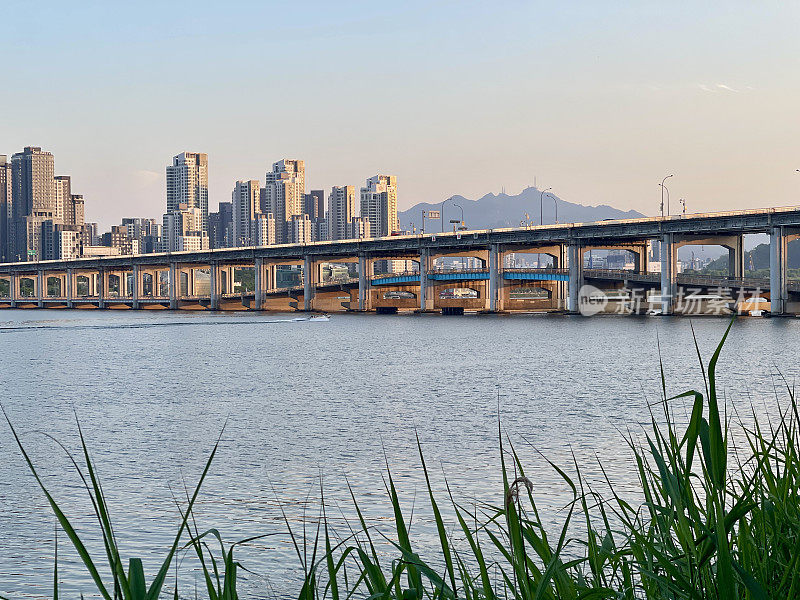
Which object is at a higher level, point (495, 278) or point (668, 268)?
point (668, 268)

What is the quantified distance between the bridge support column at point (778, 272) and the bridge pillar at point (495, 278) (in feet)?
130

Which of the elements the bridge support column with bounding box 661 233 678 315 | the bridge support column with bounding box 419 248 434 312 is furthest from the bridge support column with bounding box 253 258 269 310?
the bridge support column with bounding box 661 233 678 315

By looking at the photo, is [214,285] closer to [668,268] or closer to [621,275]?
[621,275]

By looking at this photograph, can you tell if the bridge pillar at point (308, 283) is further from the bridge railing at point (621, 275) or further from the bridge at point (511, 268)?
the bridge railing at point (621, 275)

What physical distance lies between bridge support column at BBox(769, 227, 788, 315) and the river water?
44200 mm

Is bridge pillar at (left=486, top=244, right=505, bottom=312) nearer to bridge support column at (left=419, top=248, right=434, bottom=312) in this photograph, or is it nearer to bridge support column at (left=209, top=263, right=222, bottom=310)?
bridge support column at (left=419, top=248, right=434, bottom=312)

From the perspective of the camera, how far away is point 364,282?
149 metres

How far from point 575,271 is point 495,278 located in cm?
1380

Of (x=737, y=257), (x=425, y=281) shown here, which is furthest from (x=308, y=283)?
(x=737, y=257)

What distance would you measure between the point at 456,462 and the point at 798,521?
1208 centimetres

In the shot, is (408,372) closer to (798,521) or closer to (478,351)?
(478,351)

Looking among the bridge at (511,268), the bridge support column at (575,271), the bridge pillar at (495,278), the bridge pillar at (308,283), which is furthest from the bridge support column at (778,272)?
the bridge pillar at (308,283)

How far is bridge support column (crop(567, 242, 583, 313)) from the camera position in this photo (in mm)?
119012

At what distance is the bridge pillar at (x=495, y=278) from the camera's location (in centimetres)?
12862
